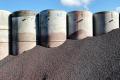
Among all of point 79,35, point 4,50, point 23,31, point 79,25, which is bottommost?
point 4,50

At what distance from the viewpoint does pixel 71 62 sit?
13.4 meters

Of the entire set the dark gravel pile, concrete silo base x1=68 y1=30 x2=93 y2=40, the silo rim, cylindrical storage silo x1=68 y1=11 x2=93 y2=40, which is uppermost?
the silo rim

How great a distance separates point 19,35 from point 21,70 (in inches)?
155

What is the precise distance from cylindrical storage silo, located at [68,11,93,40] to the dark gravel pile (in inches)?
38.3

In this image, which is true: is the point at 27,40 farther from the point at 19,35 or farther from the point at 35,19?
the point at 35,19

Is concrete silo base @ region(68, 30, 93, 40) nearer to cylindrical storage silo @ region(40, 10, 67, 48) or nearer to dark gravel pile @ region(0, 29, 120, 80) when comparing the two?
dark gravel pile @ region(0, 29, 120, 80)

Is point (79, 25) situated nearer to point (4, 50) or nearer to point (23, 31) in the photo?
point (23, 31)

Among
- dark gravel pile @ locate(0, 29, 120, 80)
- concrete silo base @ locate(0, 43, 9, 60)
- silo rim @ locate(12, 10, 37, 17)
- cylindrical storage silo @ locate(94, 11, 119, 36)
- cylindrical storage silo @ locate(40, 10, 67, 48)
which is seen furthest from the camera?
cylindrical storage silo @ locate(94, 11, 119, 36)

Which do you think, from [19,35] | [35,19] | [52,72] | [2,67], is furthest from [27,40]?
[52,72]

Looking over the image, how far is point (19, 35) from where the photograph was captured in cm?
1694

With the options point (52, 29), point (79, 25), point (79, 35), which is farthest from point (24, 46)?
point (79, 25)

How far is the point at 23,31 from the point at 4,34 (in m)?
1.64

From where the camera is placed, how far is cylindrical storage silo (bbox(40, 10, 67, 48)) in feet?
55.6

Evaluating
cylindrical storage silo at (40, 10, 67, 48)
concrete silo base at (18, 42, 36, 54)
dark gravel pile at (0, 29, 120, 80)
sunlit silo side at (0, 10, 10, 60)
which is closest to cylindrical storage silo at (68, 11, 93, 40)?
cylindrical storage silo at (40, 10, 67, 48)
